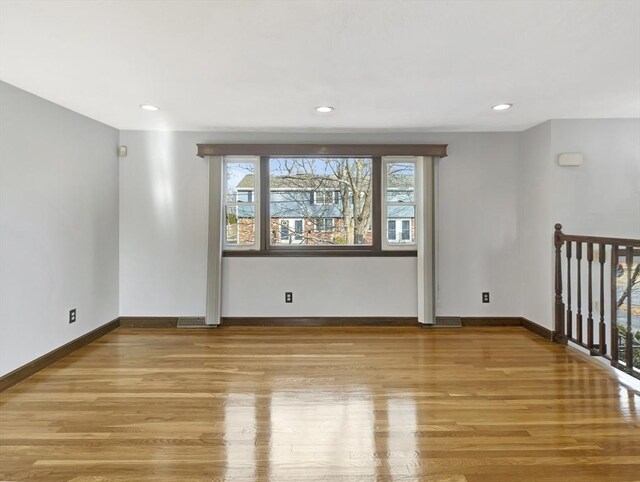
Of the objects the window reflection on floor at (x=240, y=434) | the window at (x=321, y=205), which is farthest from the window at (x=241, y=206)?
the window reflection on floor at (x=240, y=434)

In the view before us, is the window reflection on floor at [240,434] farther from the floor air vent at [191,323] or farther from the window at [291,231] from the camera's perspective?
the window at [291,231]

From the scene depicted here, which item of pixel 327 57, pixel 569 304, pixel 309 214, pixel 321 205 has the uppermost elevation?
pixel 327 57

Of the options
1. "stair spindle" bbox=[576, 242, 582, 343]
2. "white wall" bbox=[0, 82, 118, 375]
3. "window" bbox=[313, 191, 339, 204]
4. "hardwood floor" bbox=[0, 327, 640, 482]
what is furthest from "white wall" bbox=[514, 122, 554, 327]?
"white wall" bbox=[0, 82, 118, 375]

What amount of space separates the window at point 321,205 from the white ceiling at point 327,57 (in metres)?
0.84

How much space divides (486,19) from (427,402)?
2.25 m

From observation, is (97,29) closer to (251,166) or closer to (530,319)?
(251,166)

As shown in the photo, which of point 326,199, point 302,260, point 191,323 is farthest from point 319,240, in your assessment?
point 191,323

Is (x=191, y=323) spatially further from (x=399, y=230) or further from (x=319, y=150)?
(x=399, y=230)

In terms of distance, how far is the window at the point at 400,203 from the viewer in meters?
4.39

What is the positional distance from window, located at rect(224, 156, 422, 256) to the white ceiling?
84cm

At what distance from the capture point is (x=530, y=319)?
4.16m

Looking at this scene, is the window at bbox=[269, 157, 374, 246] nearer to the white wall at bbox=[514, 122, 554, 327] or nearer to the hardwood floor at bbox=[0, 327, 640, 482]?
the hardwood floor at bbox=[0, 327, 640, 482]

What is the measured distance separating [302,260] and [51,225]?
240 centimetres

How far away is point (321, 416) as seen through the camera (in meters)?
2.30
